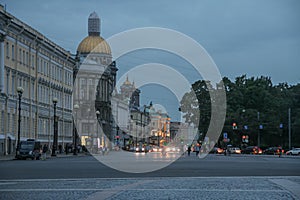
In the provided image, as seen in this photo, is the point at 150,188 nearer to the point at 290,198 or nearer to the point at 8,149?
the point at 290,198

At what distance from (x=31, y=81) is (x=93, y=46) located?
82.5m

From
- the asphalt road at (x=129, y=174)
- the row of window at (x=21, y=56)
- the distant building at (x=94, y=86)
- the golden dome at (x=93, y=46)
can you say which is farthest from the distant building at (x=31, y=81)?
the golden dome at (x=93, y=46)

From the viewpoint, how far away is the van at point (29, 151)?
57656mm

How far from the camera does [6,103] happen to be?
6875 centimetres

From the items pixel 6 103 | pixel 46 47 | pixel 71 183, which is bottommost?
pixel 71 183

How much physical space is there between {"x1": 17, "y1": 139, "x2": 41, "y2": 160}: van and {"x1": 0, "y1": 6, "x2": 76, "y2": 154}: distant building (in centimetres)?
839

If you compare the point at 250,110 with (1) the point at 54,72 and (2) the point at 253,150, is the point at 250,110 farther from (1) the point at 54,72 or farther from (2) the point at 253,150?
(1) the point at 54,72

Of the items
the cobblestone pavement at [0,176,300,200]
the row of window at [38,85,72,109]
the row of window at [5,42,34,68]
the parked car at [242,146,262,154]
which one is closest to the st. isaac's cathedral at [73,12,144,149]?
the row of window at [38,85,72,109]

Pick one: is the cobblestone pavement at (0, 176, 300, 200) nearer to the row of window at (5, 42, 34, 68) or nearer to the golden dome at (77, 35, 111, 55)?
the row of window at (5, 42, 34, 68)

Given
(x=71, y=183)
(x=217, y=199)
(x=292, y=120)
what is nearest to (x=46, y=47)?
(x=292, y=120)

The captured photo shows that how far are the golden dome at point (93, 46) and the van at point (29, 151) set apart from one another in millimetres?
101455

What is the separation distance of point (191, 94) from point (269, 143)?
21.2 m

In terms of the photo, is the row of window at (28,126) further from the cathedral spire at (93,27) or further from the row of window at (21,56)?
the cathedral spire at (93,27)

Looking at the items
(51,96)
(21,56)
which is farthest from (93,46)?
(21,56)
